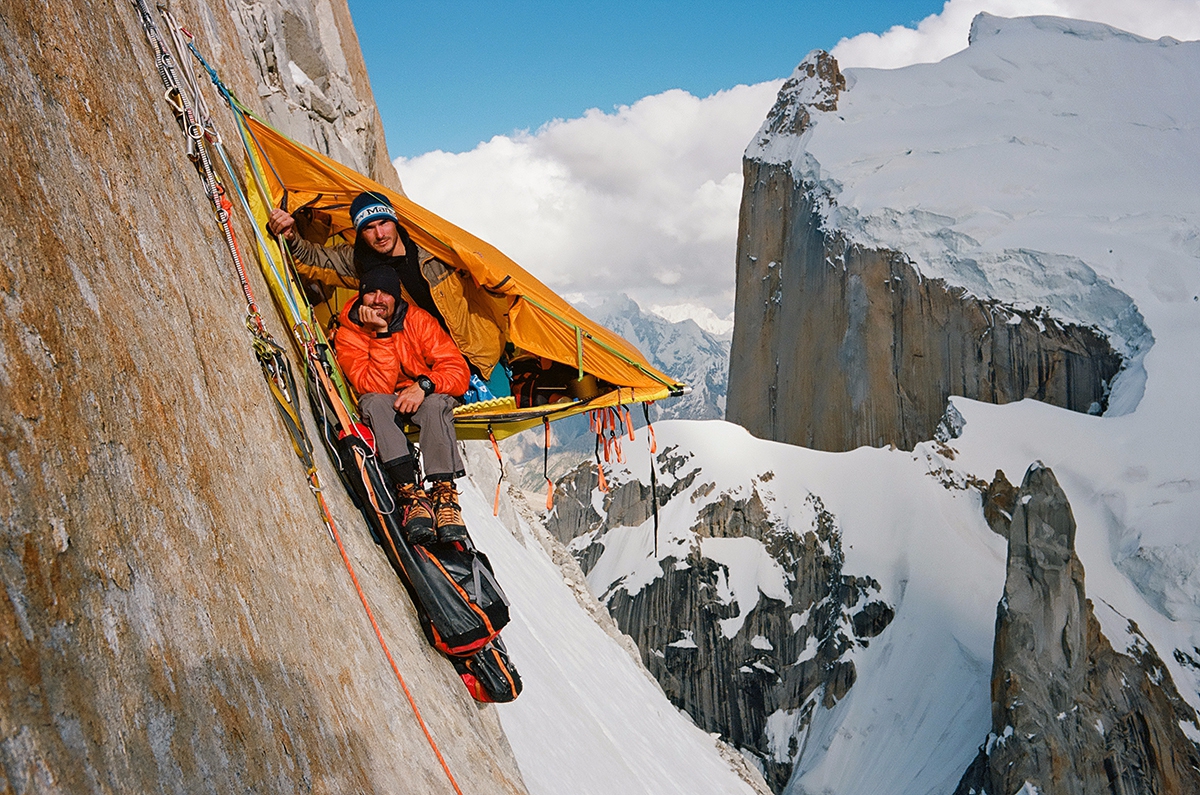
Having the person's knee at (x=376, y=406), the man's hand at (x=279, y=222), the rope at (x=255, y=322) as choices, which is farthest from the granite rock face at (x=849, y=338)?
the rope at (x=255, y=322)

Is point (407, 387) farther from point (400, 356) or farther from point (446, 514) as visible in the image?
point (446, 514)

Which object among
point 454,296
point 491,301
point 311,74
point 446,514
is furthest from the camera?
point 311,74

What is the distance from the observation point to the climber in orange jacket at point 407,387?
4.57m

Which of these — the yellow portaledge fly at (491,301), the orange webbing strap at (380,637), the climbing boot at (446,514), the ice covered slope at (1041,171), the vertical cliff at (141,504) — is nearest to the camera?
the vertical cliff at (141,504)

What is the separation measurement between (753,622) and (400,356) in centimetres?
3492

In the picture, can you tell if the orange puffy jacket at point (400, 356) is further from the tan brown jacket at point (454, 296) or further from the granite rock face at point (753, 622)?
the granite rock face at point (753, 622)

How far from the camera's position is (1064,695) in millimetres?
22906

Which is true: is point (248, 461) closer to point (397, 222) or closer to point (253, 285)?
point (253, 285)

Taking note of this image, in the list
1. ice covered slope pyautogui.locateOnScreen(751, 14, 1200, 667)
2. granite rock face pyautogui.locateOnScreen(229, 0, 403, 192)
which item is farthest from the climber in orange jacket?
ice covered slope pyautogui.locateOnScreen(751, 14, 1200, 667)

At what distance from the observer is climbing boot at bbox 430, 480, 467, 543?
4.52 meters

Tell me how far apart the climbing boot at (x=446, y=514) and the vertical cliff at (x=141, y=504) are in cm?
70

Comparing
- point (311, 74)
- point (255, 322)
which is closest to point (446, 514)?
point (255, 322)

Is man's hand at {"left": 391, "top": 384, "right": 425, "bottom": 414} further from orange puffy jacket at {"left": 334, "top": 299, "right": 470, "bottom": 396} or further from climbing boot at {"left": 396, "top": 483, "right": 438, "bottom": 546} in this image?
climbing boot at {"left": 396, "top": 483, "right": 438, "bottom": 546}

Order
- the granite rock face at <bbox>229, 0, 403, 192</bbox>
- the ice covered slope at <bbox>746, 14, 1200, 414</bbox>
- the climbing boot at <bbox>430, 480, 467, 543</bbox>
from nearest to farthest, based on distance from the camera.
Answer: the climbing boot at <bbox>430, 480, 467, 543</bbox>
the granite rock face at <bbox>229, 0, 403, 192</bbox>
the ice covered slope at <bbox>746, 14, 1200, 414</bbox>
